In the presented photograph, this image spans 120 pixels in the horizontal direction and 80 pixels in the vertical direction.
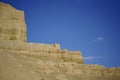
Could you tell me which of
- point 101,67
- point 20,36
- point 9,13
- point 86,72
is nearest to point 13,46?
point 20,36

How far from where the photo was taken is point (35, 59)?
48031mm

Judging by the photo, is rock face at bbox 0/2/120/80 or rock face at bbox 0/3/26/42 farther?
rock face at bbox 0/3/26/42

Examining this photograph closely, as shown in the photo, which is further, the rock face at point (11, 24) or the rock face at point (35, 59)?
the rock face at point (11, 24)

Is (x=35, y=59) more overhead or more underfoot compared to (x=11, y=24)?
more underfoot

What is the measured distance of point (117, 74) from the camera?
5659 centimetres

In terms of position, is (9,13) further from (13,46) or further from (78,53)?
(78,53)

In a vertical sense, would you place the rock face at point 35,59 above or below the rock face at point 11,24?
below

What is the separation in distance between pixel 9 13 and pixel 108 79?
27.1 m

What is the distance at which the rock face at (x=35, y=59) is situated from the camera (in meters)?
41.8

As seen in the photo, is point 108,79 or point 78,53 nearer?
point 108,79

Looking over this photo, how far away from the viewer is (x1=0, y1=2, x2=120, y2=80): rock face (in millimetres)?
41750

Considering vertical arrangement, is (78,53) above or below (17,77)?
above

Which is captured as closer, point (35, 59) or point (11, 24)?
point (35, 59)

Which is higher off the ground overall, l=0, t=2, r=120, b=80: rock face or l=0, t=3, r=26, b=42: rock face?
l=0, t=3, r=26, b=42: rock face
